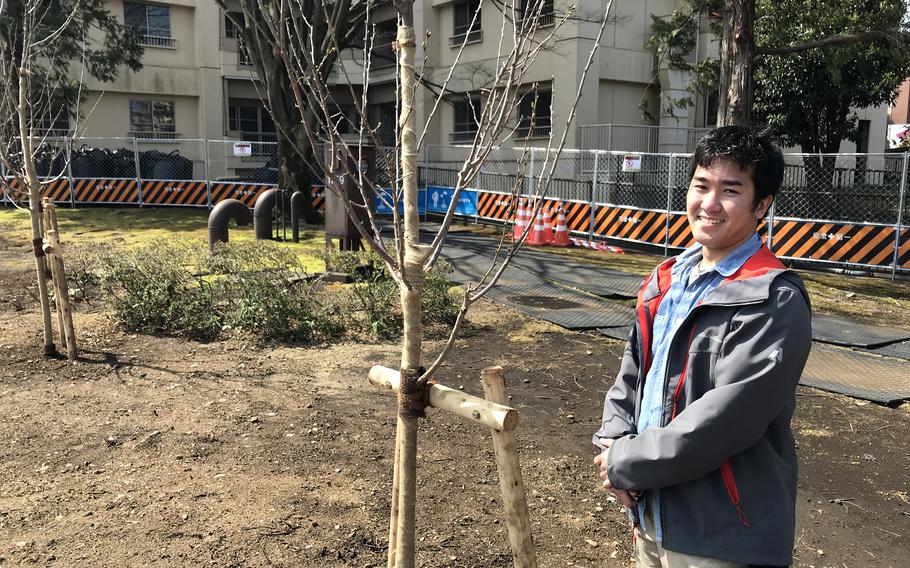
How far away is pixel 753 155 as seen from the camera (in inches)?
77.5

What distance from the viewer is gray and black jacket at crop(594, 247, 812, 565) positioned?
1.79 metres

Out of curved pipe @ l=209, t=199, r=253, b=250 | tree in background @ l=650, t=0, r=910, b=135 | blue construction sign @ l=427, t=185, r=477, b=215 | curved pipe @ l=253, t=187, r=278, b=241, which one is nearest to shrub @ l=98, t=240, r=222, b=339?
curved pipe @ l=209, t=199, r=253, b=250

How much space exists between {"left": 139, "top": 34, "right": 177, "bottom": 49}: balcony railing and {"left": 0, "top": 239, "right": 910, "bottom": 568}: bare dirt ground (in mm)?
28644

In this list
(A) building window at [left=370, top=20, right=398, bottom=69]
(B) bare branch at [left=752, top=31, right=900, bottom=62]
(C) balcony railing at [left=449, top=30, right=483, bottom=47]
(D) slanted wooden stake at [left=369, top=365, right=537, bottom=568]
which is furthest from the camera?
(A) building window at [left=370, top=20, right=398, bottom=69]

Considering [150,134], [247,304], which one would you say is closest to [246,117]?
[150,134]

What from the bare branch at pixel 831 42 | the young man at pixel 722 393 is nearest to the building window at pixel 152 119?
the bare branch at pixel 831 42

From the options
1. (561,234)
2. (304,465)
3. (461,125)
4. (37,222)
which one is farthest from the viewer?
(461,125)

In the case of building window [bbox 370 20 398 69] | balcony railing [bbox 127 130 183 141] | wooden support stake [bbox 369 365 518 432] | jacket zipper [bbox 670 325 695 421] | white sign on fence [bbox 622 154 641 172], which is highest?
building window [bbox 370 20 398 69]

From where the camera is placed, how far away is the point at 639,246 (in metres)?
15.6

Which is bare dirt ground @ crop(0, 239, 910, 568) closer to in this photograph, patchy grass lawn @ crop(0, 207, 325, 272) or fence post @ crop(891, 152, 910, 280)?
patchy grass lawn @ crop(0, 207, 325, 272)

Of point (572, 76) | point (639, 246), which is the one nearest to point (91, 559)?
point (639, 246)

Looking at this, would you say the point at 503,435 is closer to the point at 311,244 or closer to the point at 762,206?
the point at 762,206

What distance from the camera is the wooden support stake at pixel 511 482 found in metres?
2.19

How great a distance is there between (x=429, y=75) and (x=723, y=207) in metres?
24.7
